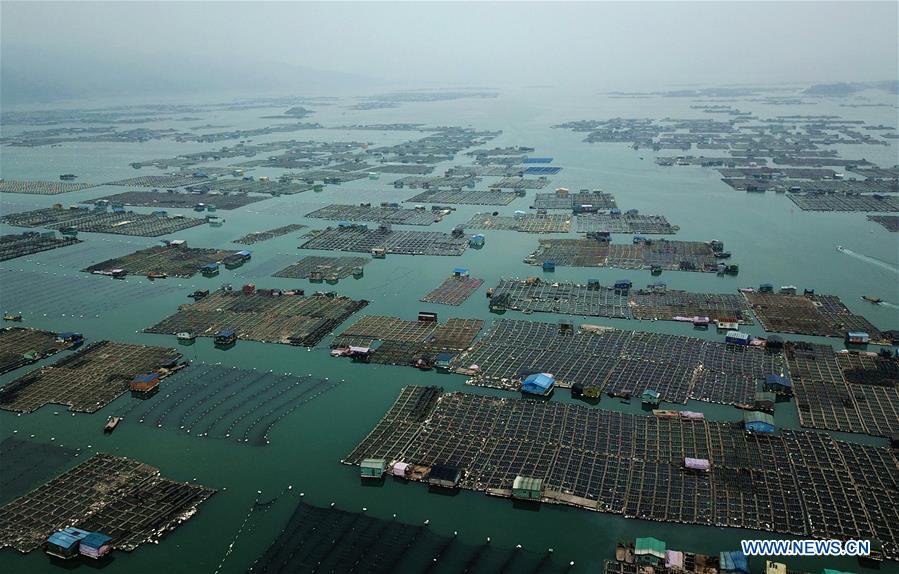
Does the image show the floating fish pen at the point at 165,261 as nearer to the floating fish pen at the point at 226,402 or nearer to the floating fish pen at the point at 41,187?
the floating fish pen at the point at 226,402

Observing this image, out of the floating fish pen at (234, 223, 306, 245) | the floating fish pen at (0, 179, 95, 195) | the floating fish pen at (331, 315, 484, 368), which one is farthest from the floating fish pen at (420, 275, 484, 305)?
the floating fish pen at (0, 179, 95, 195)

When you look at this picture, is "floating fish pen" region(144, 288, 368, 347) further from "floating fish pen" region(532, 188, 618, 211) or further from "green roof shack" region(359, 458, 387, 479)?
"floating fish pen" region(532, 188, 618, 211)

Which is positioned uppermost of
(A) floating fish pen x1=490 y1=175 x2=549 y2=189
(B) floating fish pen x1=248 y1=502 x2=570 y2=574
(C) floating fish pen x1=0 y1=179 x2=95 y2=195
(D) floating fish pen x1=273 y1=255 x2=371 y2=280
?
(C) floating fish pen x1=0 y1=179 x2=95 y2=195

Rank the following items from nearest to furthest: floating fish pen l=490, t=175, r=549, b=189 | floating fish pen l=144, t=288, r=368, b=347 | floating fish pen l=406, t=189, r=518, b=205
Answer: floating fish pen l=144, t=288, r=368, b=347 → floating fish pen l=406, t=189, r=518, b=205 → floating fish pen l=490, t=175, r=549, b=189

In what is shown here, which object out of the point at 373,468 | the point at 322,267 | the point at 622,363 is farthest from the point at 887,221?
the point at 373,468

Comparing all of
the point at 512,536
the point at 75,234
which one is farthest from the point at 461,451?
the point at 75,234
